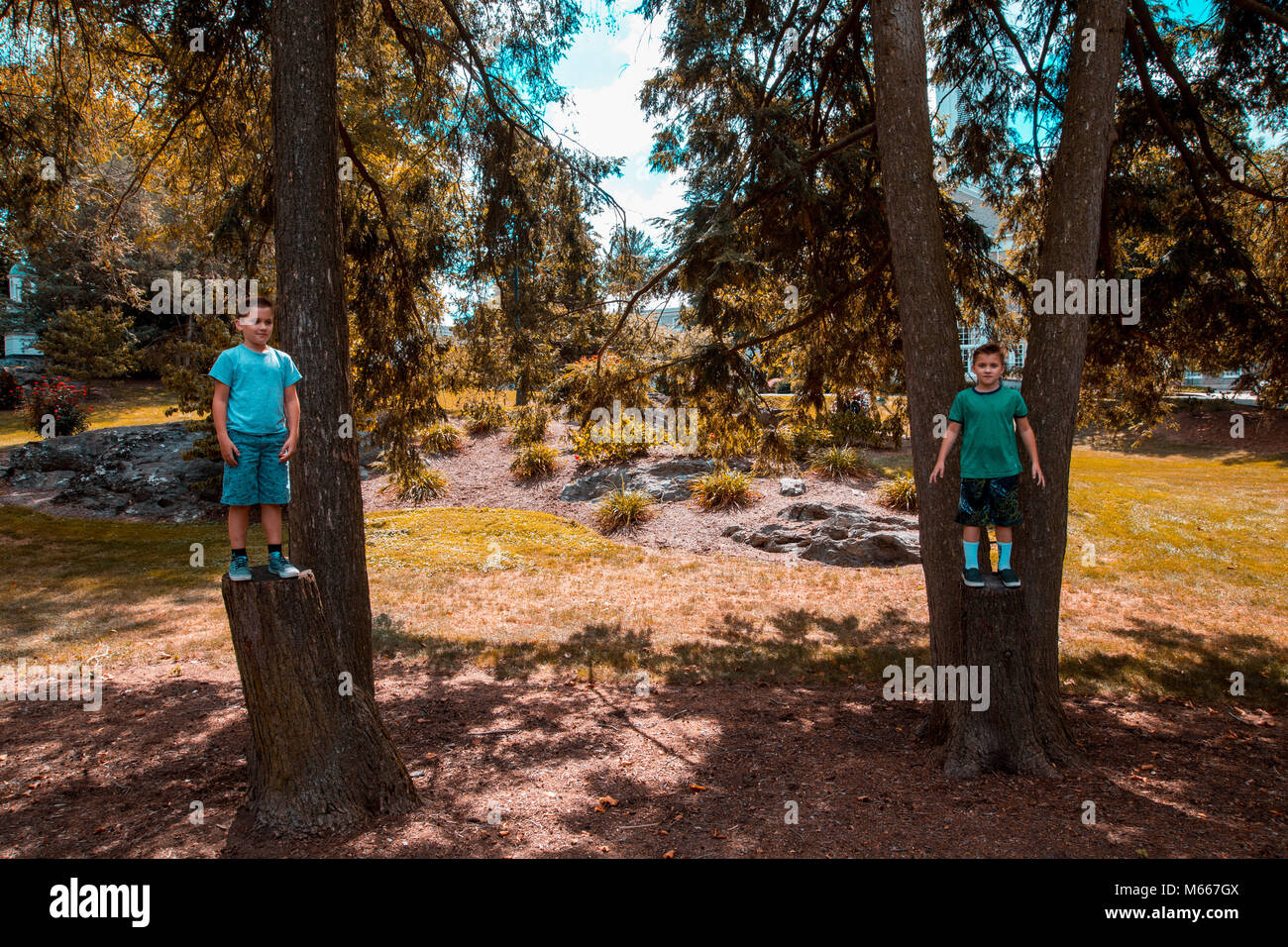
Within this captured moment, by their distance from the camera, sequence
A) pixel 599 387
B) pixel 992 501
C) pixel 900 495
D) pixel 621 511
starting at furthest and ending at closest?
pixel 621 511 < pixel 900 495 < pixel 599 387 < pixel 992 501

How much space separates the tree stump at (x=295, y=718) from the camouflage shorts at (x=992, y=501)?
151 inches

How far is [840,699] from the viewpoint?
22.2 feet

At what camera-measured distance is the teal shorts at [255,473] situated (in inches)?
154

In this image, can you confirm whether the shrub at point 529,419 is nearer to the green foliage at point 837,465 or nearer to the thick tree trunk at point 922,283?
the thick tree trunk at point 922,283

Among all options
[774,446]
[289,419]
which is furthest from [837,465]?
[289,419]

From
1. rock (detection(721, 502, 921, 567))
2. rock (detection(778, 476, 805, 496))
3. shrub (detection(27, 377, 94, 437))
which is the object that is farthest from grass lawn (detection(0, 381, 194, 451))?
rock (detection(721, 502, 921, 567))

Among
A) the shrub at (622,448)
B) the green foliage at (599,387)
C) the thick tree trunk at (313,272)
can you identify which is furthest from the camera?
the shrub at (622,448)

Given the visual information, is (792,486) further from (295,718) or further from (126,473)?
(126,473)

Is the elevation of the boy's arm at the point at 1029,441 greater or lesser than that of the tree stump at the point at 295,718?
greater

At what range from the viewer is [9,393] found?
2197 cm

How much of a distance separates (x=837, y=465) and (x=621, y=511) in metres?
4.42

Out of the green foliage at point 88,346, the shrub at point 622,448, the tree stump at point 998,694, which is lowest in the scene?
the tree stump at point 998,694

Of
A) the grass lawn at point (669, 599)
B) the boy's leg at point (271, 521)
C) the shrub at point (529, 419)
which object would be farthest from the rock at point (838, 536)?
the boy's leg at point (271, 521)
